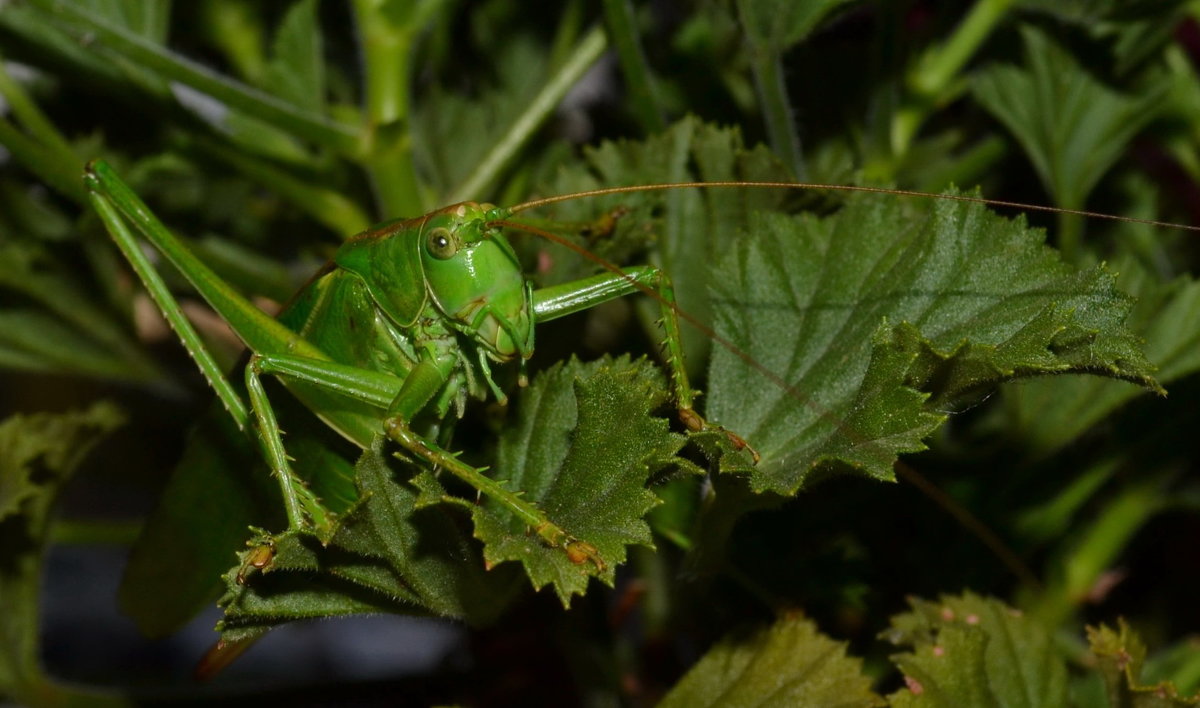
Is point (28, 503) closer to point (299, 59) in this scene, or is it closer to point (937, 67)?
point (299, 59)

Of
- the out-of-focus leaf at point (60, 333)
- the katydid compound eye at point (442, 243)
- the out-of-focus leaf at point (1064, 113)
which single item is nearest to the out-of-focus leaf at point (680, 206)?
the katydid compound eye at point (442, 243)

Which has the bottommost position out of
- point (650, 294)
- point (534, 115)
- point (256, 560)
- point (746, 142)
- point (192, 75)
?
point (256, 560)

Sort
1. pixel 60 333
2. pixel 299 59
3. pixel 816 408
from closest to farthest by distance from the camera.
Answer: pixel 816 408 < pixel 299 59 < pixel 60 333

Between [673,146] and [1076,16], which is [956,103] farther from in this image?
[673,146]

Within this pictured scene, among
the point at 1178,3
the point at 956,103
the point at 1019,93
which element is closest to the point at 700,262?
the point at 1019,93

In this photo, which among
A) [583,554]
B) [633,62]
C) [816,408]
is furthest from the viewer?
[633,62]

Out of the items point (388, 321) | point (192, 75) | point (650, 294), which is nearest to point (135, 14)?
point (192, 75)
